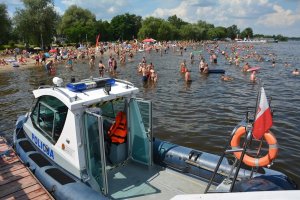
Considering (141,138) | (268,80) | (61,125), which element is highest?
(61,125)

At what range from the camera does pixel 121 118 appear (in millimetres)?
6844

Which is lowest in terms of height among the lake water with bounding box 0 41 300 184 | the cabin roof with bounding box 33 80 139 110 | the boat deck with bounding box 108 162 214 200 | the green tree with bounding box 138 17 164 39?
the lake water with bounding box 0 41 300 184

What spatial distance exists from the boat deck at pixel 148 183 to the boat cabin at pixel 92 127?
0.20 m

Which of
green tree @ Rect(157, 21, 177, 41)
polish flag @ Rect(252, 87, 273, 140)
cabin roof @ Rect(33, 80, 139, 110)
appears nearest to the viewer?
polish flag @ Rect(252, 87, 273, 140)

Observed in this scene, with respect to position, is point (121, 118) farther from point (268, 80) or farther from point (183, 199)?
point (268, 80)

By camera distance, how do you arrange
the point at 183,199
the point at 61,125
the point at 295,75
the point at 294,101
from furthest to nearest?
the point at 295,75 → the point at 294,101 → the point at 61,125 → the point at 183,199

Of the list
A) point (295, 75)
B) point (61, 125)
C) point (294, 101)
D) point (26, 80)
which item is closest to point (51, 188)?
point (61, 125)

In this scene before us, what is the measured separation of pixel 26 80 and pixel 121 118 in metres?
25.8

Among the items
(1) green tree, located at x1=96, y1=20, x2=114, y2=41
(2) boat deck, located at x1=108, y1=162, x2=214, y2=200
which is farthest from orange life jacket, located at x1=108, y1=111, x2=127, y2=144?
(1) green tree, located at x1=96, y1=20, x2=114, y2=41

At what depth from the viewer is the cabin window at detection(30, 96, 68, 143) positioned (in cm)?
645

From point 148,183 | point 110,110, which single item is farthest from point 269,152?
point 110,110

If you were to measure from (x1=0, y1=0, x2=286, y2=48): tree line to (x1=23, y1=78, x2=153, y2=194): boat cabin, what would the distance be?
182 feet

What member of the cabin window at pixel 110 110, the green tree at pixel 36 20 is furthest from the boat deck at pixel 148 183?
the green tree at pixel 36 20

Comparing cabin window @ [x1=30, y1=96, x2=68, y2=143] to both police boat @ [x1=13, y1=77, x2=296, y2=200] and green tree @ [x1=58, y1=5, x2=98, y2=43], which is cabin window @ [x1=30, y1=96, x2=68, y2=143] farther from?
green tree @ [x1=58, y1=5, x2=98, y2=43]
